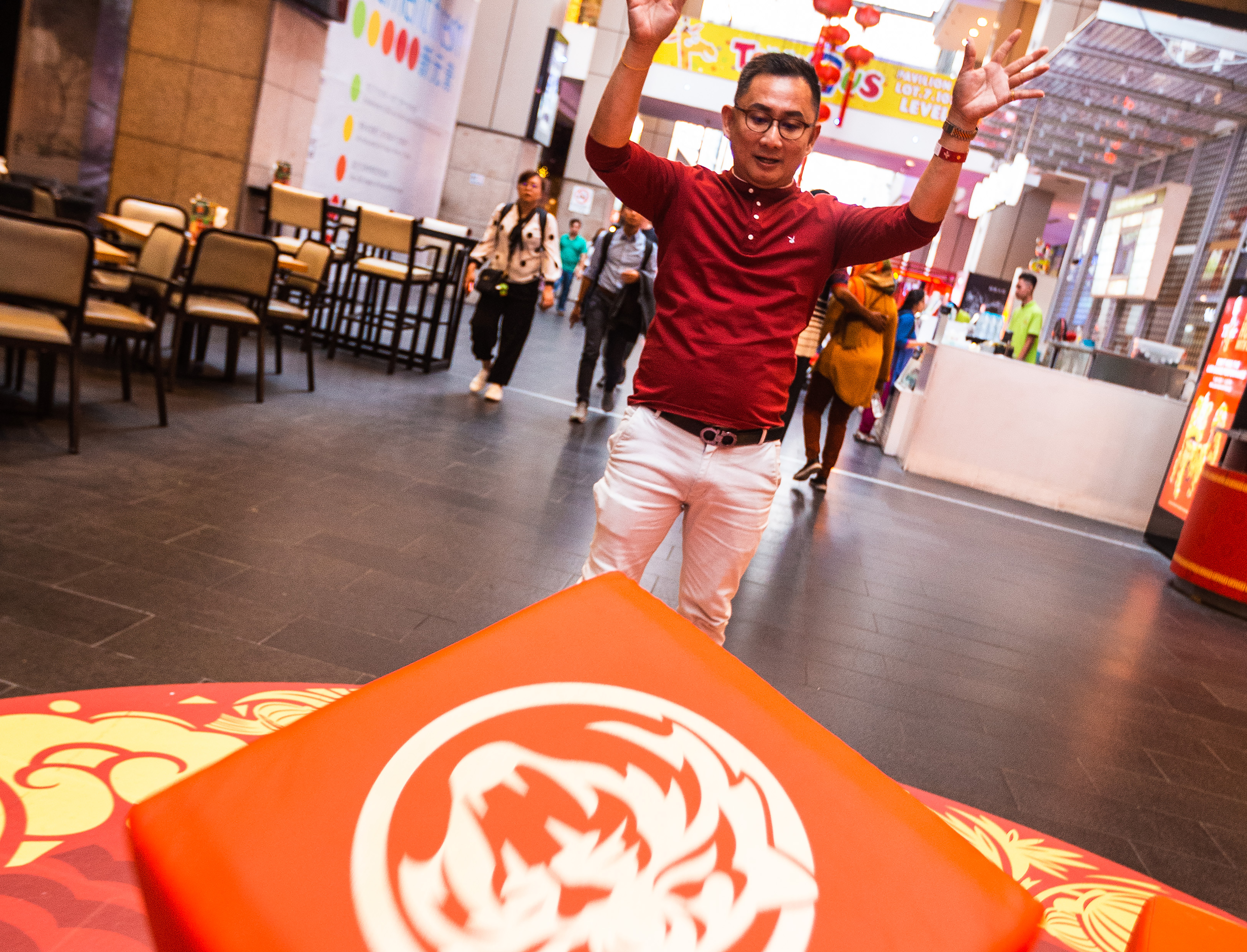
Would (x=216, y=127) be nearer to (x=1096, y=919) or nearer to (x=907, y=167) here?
(x=1096, y=919)

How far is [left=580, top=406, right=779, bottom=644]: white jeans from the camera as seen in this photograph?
1.97m

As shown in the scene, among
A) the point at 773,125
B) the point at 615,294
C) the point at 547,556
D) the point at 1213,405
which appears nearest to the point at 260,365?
the point at 615,294

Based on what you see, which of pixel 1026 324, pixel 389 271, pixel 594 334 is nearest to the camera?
pixel 594 334

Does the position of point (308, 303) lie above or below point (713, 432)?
below

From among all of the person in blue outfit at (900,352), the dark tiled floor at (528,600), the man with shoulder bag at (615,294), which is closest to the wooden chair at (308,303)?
the dark tiled floor at (528,600)

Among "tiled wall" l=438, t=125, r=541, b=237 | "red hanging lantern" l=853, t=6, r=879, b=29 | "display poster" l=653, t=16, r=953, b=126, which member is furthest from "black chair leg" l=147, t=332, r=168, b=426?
"display poster" l=653, t=16, r=953, b=126

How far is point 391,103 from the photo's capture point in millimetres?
12766

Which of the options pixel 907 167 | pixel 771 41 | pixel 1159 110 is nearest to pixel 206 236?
pixel 1159 110

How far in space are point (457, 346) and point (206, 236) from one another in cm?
466

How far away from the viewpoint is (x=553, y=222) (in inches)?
265

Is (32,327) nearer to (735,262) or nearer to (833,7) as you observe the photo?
(735,262)

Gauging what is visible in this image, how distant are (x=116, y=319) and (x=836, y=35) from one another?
8415mm

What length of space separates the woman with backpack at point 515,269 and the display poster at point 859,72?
10.5 metres

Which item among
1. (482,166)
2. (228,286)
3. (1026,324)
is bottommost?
(228,286)
